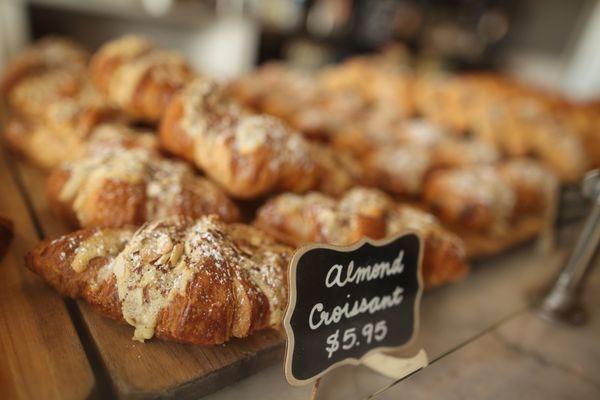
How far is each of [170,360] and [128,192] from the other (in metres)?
0.49

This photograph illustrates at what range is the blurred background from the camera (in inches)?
157

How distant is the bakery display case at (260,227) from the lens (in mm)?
921

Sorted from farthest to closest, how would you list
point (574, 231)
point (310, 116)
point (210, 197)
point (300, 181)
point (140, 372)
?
1. point (310, 116)
2. point (574, 231)
3. point (300, 181)
4. point (210, 197)
5. point (140, 372)

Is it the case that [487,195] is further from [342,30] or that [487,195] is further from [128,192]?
[342,30]

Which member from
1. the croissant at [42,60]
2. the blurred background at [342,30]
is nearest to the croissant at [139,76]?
the croissant at [42,60]

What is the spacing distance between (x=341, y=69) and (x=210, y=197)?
222 centimetres

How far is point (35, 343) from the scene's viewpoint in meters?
0.88

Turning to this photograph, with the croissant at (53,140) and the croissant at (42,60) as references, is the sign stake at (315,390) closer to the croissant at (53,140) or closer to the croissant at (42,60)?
the croissant at (53,140)

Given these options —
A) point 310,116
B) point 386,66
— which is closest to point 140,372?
point 310,116

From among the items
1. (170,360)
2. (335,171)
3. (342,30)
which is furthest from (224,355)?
(342,30)

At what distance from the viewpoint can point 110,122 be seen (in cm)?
168

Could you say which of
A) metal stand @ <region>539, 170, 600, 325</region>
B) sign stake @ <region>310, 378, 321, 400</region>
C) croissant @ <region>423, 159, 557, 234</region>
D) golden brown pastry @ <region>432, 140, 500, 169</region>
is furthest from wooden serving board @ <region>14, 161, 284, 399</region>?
golden brown pastry @ <region>432, 140, 500, 169</region>

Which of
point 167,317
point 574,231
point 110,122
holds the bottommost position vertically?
point 574,231

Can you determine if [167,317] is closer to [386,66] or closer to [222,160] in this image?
[222,160]
